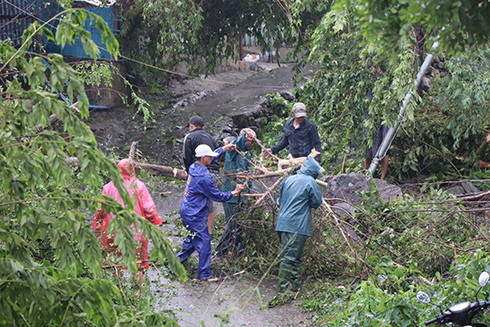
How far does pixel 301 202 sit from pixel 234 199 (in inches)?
54.3

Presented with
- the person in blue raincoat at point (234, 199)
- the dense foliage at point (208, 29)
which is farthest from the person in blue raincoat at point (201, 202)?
the dense foliage at point (208, 29)

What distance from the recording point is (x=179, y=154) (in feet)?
38.4

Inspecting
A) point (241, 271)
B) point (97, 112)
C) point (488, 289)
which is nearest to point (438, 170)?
point (241, 271)

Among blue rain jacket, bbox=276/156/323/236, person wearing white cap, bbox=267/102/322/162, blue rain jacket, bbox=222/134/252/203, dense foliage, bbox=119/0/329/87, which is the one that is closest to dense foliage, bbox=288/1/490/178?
person wearing white cap, bbox=267/102/322/162

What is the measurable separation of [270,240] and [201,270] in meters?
1.05

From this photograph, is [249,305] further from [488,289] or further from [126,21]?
[126,21]

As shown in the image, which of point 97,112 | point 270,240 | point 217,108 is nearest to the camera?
point 270,240

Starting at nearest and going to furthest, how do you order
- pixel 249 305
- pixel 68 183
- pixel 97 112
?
1. pixel 68 183
2. pixel 249 305
3. pixel 97 112

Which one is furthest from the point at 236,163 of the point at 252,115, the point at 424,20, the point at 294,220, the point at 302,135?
the point at 252,115

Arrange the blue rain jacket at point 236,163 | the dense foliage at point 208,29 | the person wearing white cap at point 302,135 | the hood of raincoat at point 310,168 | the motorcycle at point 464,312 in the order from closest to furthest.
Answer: the motorcycle at point 464,312 → the hood of raincoat at point 310,168 → the blue rain jacket at point 236,163 → the person wearing white cap at point 302,135 → the dense foliage at point 208,29

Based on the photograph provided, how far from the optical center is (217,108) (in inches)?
577

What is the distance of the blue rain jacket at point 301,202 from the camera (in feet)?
16.9

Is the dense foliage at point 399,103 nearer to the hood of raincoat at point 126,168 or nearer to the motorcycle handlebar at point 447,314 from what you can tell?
the hood of raincoat at point 126,168

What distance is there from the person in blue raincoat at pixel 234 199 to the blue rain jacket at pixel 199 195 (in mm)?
488
